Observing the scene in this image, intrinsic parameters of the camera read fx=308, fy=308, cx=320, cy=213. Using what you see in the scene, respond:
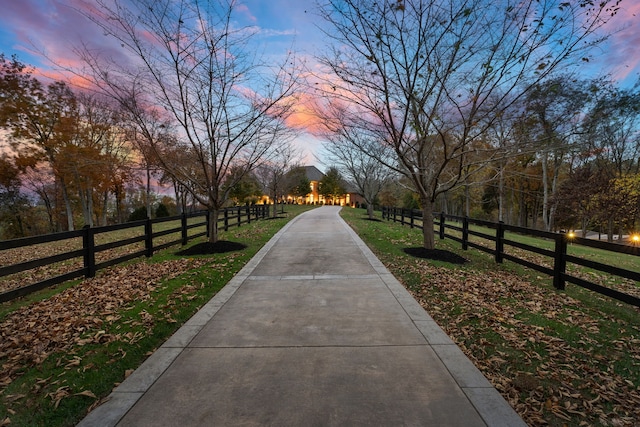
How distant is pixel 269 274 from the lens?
22.4ft

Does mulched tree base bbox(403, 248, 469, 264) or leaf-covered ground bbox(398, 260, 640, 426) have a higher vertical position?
mulched tree base bbox(403, 248, 469, 264)

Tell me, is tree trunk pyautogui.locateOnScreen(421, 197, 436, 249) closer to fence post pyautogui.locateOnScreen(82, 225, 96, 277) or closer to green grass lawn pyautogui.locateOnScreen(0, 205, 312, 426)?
green grass lawn pyautogui.locateOnScreen(0, 205, 312, 426)

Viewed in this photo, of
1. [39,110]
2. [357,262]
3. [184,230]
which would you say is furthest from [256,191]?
[357,262]

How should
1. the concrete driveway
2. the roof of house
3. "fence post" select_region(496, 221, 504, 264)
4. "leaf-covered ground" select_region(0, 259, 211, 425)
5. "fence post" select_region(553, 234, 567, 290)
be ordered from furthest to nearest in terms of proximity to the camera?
the roof of house → "fence post" select_region(496, 221, 504, 264) → "fence post" select_region(553, 234, 567, 290) → "leaf-covered ground" select_region(0, 259, 211, 425) → the concrete driveway

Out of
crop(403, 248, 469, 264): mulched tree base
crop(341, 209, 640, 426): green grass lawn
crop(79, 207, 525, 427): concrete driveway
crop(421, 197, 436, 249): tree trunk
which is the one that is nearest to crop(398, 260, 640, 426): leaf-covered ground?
crop(341, 209, 640, 426): green grass lawn

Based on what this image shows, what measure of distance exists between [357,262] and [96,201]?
119ft

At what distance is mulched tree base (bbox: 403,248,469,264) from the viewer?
26.7ft

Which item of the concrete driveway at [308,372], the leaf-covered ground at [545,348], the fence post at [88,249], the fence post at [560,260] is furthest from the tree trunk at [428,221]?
the fence post at [88,249]

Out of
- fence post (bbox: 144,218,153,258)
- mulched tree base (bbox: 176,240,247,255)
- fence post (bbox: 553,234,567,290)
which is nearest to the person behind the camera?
fence post (bbox: 553,234,567,290)

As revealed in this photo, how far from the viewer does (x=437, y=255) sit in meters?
8.45

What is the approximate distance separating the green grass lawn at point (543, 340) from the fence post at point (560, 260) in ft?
0.65

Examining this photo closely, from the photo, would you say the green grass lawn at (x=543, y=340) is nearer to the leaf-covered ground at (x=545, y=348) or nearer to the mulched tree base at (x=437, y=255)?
the leaf-covered ground at (x=545, y=348)

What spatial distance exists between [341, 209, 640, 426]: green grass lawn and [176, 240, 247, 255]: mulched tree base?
5.30 meters

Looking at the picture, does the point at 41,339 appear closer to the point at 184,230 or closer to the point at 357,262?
the point at 357,262
